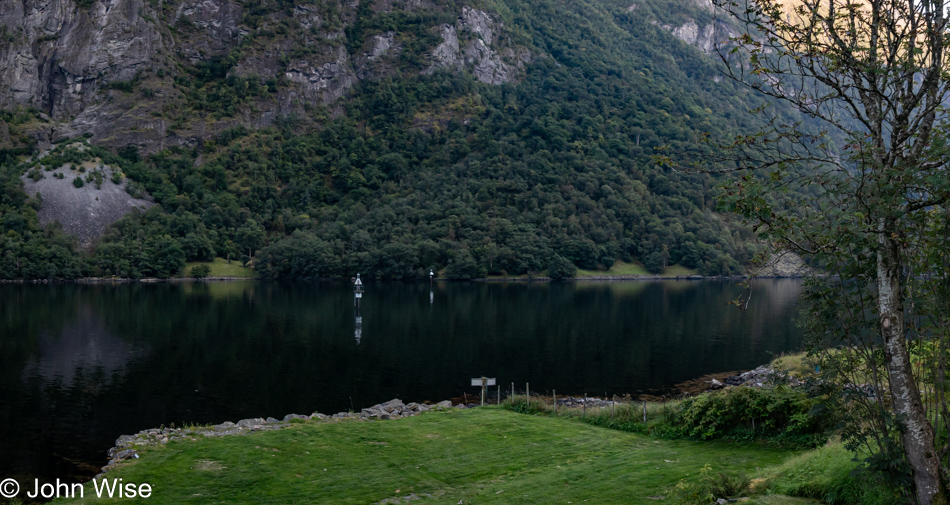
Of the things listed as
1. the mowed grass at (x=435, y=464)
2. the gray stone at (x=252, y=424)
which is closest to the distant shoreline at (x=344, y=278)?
the gray stone at (x=252, y=424)

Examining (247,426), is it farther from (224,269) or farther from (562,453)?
(224,269)

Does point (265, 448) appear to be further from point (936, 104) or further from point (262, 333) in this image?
point (262, 333)

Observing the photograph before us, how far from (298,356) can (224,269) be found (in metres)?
144

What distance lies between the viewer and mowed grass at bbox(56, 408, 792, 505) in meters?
16.1

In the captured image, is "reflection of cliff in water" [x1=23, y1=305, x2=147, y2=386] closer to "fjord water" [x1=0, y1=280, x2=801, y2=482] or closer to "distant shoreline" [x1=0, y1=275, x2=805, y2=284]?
"fjord water" [x1=0, y1=280, x2=801, y2=482]

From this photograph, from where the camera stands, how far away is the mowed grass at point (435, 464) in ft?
52.8

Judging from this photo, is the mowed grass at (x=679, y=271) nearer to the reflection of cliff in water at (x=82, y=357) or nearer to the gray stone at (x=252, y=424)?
the reflection of cliff in water at (x=82, y=357)

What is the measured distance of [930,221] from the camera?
29.6 feet

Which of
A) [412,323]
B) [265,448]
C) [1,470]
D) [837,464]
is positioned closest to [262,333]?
[412,323]

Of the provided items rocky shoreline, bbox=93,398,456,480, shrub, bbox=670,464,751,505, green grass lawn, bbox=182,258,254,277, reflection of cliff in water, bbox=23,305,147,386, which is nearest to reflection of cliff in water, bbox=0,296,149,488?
reflection of cliff in water, bbox=23,305,147,386

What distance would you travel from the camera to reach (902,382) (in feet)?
28.7

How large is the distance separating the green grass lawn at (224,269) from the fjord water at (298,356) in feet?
274

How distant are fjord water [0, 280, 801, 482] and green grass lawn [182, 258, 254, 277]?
8338 cm

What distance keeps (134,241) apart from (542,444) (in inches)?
7080
